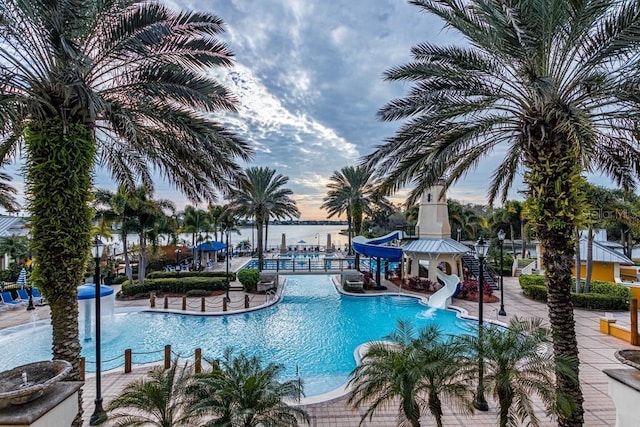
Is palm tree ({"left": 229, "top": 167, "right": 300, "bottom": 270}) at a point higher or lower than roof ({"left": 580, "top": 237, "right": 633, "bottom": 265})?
higher

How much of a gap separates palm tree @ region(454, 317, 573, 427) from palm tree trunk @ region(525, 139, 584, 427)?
0.41 m

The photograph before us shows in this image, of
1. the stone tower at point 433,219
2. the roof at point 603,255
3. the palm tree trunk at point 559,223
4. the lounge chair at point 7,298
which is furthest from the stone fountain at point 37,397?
the roof at point 603,255

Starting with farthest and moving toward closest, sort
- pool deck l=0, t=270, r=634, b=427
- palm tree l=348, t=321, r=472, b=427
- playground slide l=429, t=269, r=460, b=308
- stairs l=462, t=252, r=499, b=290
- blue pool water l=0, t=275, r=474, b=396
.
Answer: stairs l=462, t=252, r=499, b=290, playground slide l=429, t=269, r=460, b=308, blue pool water l=0, t=275, r=474, b=396, pool deck l=0, t=270, r=634, b=427, palm tree l=348, t=321, r=472, b=427

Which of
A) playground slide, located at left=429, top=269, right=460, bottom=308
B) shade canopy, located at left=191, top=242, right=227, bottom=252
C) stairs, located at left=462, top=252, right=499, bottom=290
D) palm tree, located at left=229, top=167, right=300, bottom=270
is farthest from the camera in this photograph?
shade canopy, located at left=191, top=242, right=227, bottom=252

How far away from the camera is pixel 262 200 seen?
79.5 feet

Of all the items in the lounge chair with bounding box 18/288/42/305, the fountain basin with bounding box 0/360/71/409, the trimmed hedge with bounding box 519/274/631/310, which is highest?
the fountain basin with bounding box 0/360/71/409

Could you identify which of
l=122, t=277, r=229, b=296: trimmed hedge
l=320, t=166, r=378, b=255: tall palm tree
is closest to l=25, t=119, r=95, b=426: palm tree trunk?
l=122, t=277, r=229, b=296: trimmed hedge

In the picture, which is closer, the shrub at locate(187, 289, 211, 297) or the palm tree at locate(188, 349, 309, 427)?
the palm tree at locate(188, 349, 309, 427)

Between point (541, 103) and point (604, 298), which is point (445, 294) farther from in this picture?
point (541, 103)

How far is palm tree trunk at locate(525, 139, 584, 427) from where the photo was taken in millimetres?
5707

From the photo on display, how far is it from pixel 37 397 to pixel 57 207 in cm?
291

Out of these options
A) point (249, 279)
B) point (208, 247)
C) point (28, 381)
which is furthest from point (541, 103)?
point (208, 247)

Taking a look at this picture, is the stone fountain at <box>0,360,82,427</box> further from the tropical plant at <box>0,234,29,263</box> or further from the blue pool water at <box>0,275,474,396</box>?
the tropical plant at <box>0,234,29,263</box>

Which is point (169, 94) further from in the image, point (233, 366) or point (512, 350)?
point (512, 350)
